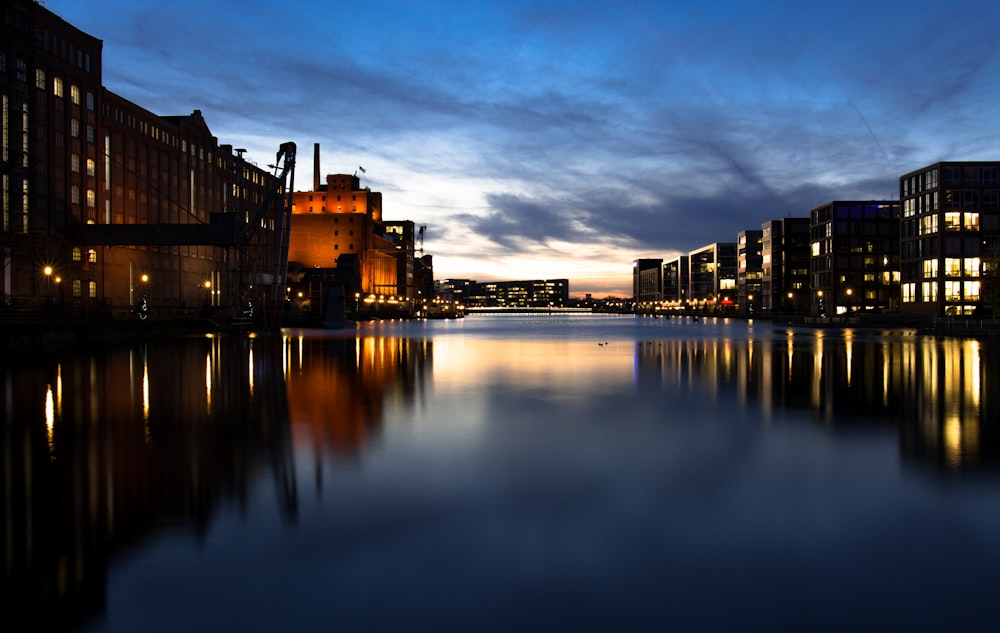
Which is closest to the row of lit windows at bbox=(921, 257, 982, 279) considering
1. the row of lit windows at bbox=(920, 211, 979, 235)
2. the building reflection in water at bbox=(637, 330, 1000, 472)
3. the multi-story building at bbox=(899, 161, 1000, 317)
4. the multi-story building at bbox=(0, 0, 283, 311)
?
the multi-story building at bbox=(899, 161, 1000, 317)

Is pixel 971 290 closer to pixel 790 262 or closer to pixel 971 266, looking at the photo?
pixel 971 266

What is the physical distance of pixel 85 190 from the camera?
8794 centimetres

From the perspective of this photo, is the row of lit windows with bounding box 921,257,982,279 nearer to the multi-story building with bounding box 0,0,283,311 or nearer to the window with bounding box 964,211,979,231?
the window with bounding box 964,211,979,231

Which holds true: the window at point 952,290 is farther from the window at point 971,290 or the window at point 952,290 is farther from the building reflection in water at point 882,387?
the building reflection in water at point 882,387

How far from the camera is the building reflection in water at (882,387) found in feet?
52.4

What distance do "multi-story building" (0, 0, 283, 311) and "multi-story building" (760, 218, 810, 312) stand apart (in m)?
126

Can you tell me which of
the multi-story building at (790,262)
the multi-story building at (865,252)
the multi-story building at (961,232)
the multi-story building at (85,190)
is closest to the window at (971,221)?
the multi-story building at (961,232)

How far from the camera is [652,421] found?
1908cm

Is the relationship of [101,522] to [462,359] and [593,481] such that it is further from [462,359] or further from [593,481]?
[462,359]

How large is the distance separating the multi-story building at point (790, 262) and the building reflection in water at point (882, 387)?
142455 mm

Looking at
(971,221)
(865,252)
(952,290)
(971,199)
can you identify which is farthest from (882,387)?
A: (865,252)

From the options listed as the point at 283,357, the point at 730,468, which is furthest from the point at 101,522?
the point at 283,357

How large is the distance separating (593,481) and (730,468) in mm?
2689

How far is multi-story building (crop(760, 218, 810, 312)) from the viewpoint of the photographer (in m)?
186
